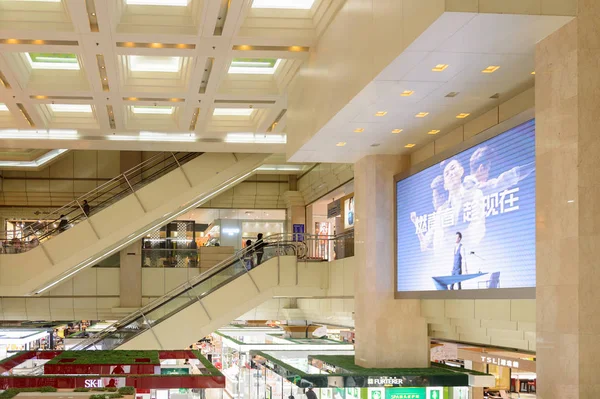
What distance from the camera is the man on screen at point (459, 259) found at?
11961 millimetres

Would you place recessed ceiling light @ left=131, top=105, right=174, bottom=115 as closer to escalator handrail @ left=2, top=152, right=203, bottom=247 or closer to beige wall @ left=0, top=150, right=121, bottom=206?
escalator handrail @ left=2, top=152, right=203, bottom=247

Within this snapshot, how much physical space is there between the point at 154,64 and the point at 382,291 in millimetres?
5975

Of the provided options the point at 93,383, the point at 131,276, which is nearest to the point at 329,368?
the point at 93,383

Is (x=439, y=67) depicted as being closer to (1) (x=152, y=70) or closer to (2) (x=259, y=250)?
(1) (x=152, y=70)

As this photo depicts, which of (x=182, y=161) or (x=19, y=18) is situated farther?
(x=182, y=161)

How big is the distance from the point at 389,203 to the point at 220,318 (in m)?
9.02

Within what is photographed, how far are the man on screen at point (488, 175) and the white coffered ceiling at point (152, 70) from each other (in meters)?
2.84

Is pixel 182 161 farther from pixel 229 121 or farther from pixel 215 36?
pixel 215 36

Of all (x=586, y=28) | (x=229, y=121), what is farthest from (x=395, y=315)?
(x=586, y=28)

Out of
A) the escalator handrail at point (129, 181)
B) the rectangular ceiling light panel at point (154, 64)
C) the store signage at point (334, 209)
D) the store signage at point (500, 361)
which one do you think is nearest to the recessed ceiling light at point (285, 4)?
the rectangular ceiling light panel at point (154, 64)

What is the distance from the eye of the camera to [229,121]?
65.2ft

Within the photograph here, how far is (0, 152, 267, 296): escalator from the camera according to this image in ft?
76.7

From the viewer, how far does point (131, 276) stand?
2867 cm

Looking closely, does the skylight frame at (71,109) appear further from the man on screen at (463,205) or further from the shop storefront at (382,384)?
the man on screen at (463,205)
